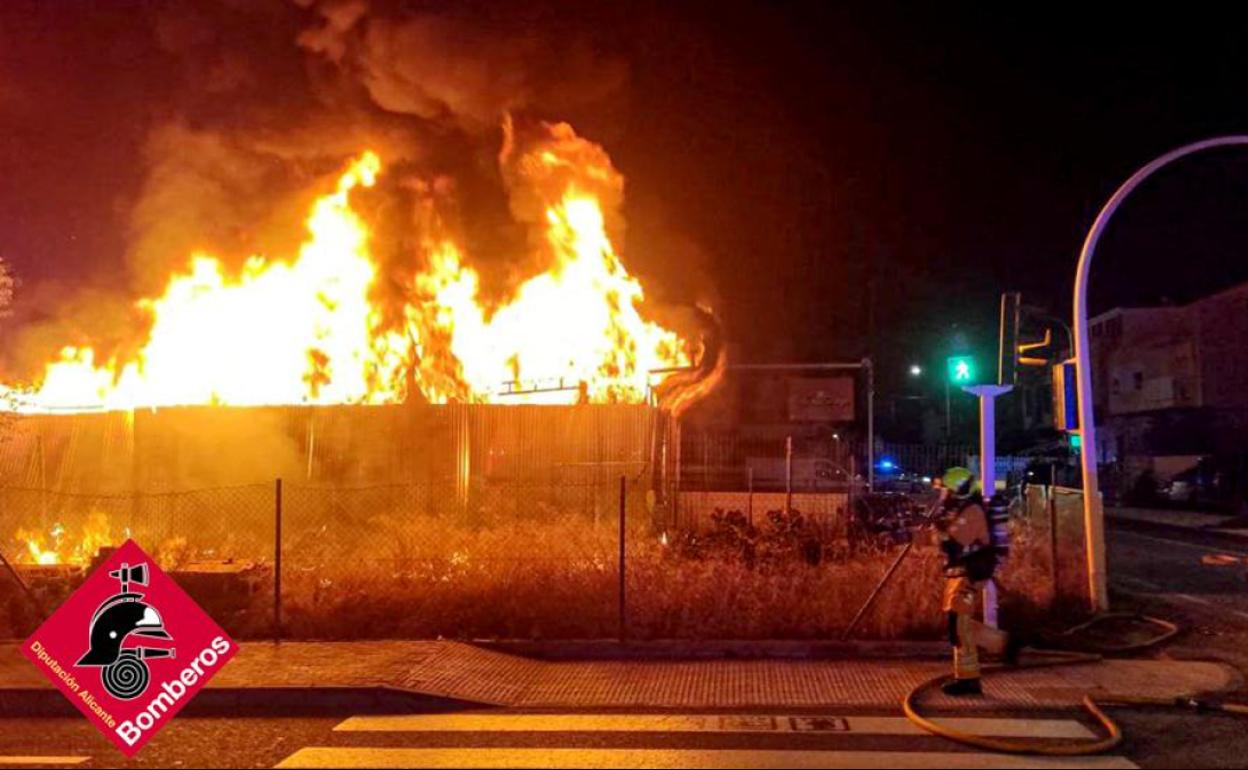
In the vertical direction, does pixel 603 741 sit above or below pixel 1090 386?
below

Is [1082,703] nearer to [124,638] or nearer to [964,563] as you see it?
[964,563]

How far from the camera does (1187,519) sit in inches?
1005

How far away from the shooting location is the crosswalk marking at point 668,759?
18.3 ft

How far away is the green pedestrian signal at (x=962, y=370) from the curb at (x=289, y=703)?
5308 millimetres

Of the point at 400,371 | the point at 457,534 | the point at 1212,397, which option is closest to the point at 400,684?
the point at 457,534

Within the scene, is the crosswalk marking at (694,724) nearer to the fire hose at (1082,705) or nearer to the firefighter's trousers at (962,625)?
the fire hose at (1082,705)

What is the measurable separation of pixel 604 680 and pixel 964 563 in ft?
9.44

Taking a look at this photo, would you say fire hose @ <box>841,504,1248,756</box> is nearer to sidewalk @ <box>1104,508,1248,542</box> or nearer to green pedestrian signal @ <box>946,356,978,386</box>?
green pedestrian signal @ <box>946,356,978,386</box>

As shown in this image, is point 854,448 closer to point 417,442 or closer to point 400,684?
point 417,442

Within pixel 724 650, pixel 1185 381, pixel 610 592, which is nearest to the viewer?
pixel 724 650

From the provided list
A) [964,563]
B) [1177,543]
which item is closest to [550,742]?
[964,563]

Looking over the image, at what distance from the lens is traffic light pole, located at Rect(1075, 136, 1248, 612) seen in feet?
32.1

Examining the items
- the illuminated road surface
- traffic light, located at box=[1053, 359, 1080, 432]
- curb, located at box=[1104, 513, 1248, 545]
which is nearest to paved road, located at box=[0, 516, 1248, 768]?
the illuminated road surface

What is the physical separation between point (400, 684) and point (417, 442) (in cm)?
1029
